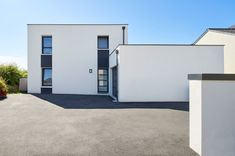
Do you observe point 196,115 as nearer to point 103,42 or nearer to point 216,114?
point 216,114

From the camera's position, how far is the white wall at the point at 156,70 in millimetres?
11641

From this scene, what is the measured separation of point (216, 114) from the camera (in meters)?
3.69

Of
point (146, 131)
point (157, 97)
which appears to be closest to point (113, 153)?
point (146, 131)

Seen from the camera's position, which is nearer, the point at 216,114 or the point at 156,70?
the point at 216,114

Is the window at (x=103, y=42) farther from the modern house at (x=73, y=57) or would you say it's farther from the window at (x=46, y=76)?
the window at (x=46, y=76)

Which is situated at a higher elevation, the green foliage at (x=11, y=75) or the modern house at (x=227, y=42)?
the modern house at (x=227, y=42)

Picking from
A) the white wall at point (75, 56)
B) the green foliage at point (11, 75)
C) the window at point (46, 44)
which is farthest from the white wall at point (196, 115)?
the green foliage at point (11, 75)

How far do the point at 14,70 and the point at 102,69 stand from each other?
8928mm

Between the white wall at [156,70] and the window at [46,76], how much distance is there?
7905 millimetres

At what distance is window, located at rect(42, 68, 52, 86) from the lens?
1695cm

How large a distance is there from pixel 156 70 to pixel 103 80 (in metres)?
6.17

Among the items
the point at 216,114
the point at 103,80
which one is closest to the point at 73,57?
the point at 103,80

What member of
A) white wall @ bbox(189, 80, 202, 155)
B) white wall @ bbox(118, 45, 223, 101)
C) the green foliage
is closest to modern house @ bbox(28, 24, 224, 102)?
the green foliage

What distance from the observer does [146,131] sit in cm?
545
